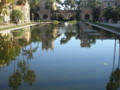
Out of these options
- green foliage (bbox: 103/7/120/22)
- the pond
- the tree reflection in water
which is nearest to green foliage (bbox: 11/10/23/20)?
green foliage (bbox: 103/7/120/22)

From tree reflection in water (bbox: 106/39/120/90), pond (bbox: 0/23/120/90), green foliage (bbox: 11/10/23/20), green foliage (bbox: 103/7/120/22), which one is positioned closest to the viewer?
tree reflection in water (bbox: 106/39/120/90)

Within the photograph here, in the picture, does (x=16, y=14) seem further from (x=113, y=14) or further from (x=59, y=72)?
(x=59, y=72)

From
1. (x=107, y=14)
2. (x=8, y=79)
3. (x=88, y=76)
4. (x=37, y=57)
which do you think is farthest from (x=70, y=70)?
(x=107, y=14)

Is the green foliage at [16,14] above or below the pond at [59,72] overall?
above

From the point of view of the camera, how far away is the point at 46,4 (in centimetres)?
9388

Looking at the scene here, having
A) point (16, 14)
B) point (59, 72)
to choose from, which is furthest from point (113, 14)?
point (59, 72)

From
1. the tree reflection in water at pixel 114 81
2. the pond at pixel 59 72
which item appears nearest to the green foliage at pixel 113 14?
the pond at pixel 59 72

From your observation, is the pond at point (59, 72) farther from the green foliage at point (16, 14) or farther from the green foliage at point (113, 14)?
the green foliage at point (113, 14)

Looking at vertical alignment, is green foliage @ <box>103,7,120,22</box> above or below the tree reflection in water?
above

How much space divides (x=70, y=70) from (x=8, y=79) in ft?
8.12

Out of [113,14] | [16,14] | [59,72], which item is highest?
[16,14]

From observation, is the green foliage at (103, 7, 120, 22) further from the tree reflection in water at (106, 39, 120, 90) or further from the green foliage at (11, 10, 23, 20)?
the tree reflection in water at (106, 39, 120, 90)

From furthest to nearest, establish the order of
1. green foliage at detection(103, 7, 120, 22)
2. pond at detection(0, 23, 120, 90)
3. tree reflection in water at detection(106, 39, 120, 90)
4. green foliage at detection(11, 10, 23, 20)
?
1. green foliage at detection(103, 7, 120, 22)
2. green foliage at detection(11, 10, 23, 20)
3. pond at detection(0, 23, 120, 90)
4. tree reflection in water at detection(106, 39, 120, 90)

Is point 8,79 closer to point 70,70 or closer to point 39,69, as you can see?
point 39,69
